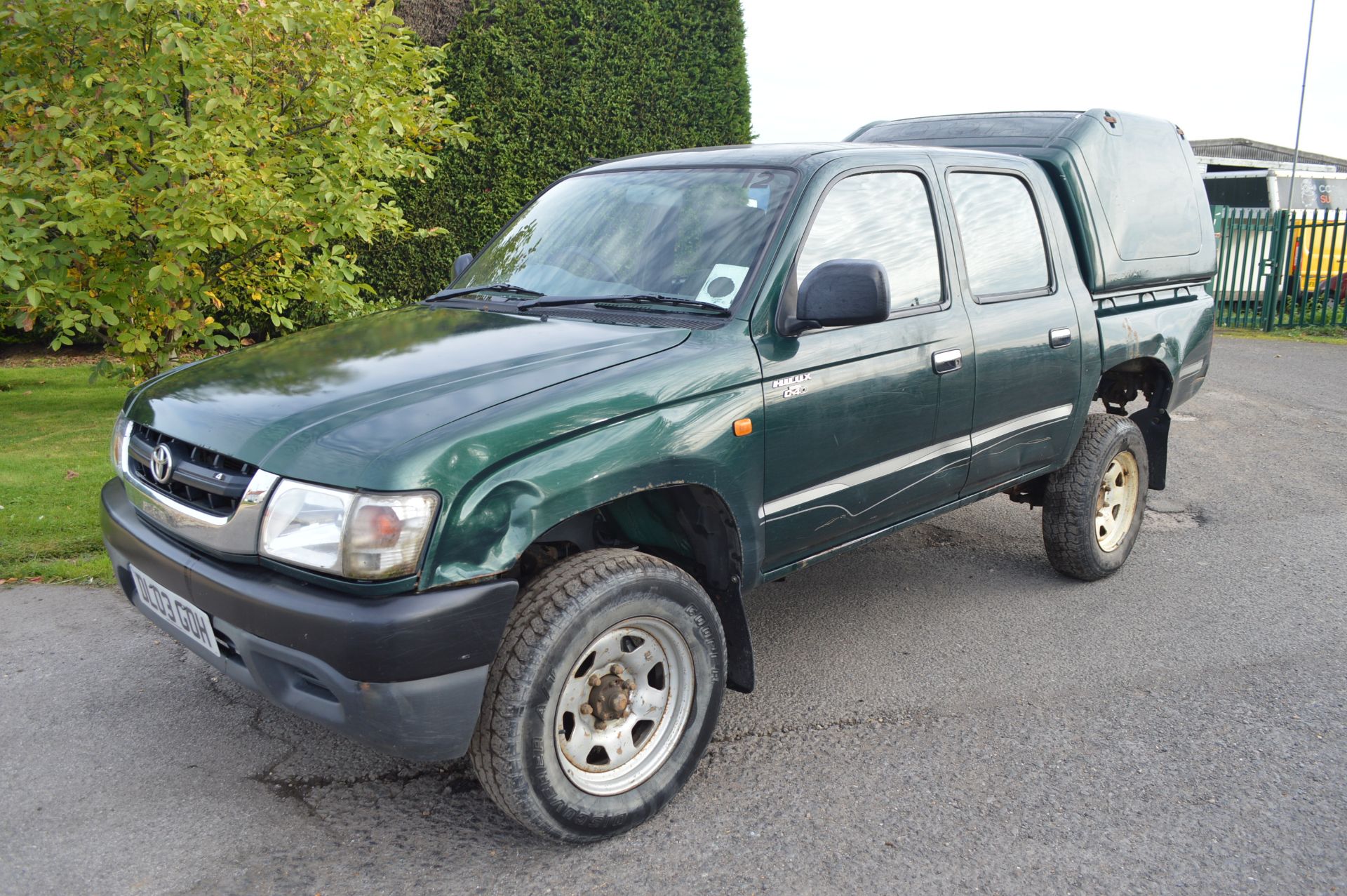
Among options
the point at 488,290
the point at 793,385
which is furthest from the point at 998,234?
the point at 488,290

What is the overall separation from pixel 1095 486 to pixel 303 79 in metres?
5.67

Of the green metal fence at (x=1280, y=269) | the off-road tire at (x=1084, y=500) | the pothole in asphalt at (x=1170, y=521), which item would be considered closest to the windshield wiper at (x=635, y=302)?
the off-road tire at (x=1084, y=500)

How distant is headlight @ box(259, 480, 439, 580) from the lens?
242 cm

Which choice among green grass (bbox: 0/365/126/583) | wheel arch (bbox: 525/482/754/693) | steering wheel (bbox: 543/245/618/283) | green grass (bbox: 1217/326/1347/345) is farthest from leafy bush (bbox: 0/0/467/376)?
green grass (bbox: 1217/326/1347/345)

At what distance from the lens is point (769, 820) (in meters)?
3.00

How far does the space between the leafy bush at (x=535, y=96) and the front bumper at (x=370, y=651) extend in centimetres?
844

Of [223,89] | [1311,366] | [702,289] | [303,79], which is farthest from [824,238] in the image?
[1311,366]

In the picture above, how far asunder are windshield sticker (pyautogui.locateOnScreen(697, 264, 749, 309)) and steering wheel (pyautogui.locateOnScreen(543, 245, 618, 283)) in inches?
15.1

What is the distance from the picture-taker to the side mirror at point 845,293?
3.10 m

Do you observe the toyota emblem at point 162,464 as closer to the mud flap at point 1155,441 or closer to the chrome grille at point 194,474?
the chrome grille at point 194,474

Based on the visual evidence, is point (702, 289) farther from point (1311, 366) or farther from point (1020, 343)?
point (1311, 366)

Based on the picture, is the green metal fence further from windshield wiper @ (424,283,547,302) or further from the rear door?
windshield wiper @ (424,283,547,302)

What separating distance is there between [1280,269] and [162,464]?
1530 cm

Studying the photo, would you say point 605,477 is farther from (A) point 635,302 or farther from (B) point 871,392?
(B) point 871,392
